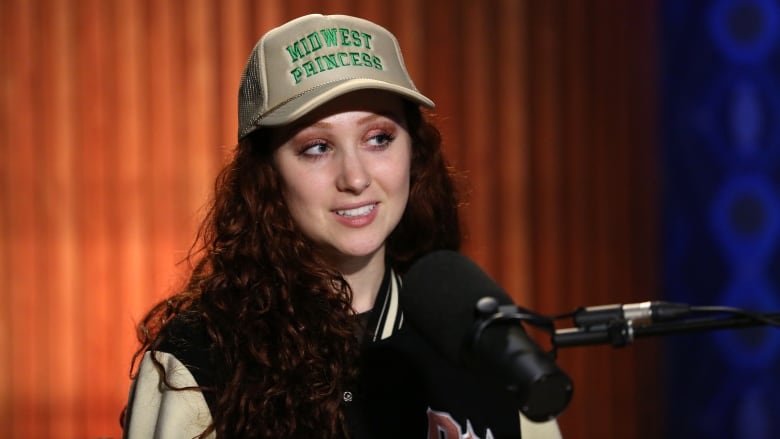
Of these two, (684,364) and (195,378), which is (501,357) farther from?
(684,364)

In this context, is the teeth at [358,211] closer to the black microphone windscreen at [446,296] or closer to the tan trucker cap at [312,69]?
the tan trucker cap at [312,69]

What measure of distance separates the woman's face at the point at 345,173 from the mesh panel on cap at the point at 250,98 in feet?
0.17

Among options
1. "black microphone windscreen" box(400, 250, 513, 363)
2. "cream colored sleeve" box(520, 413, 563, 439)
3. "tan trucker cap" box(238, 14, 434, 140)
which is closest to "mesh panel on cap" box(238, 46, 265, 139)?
"tan trucker cap" box(238, 14, 434, 140)

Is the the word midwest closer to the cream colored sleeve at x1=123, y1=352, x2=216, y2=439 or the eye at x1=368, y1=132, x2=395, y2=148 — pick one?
the eye at x1=368, y1=132, x2=395, y2=148

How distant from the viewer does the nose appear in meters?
1.32

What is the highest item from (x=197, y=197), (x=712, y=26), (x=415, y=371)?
(x=712, y=26)

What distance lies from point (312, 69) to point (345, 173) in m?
0.16

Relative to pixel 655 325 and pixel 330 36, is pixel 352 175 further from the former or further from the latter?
pixel 655 325

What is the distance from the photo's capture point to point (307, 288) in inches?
54.1

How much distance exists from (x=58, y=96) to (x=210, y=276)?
5.92 feet

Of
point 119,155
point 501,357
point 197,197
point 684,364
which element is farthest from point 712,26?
point 501,357

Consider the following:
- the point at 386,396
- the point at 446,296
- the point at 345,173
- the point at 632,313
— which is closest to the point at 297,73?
the point at 345,173

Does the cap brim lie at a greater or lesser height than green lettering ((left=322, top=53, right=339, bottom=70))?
lesser

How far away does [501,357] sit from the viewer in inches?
28.7
